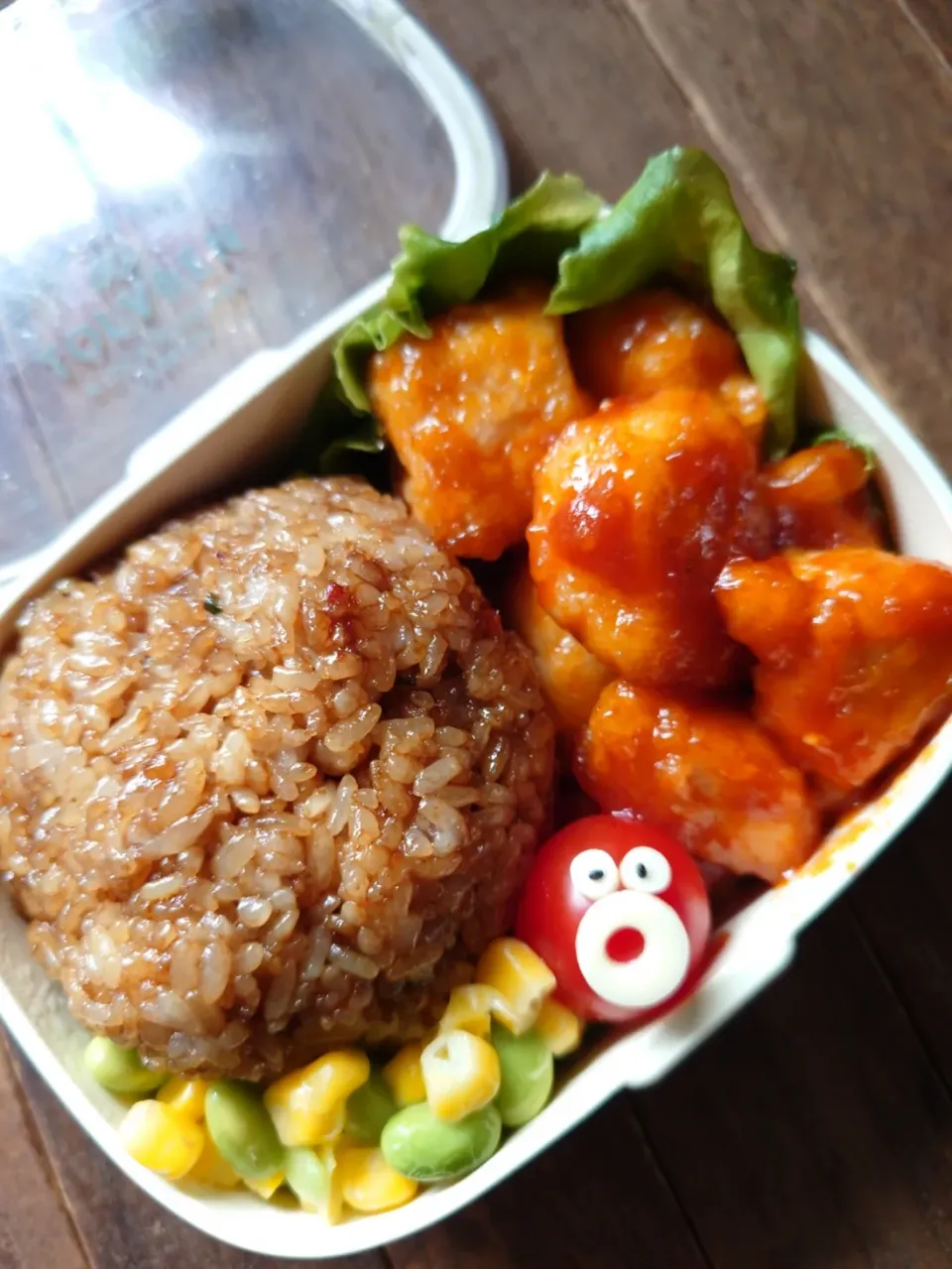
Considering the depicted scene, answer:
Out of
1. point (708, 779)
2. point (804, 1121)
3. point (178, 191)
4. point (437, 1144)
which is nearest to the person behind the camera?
point (437, 1144)

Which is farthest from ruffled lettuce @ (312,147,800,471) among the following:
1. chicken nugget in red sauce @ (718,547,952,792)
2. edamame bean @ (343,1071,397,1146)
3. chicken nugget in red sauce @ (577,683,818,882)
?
edamame bean @ (343,1071,397,1146)

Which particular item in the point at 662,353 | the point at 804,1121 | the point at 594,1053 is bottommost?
the point at 804,1121

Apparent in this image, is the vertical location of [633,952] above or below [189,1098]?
below

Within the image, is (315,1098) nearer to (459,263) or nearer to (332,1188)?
(332,1188)

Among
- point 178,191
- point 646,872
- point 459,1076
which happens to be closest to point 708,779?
point 646,872

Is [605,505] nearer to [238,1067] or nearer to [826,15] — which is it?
[238,1067]

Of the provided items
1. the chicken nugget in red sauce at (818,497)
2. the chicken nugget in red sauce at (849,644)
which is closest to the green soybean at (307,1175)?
the chicken nugget in red sauce at (849,644)

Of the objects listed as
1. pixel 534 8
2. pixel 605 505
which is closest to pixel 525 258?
pixel 605 505
